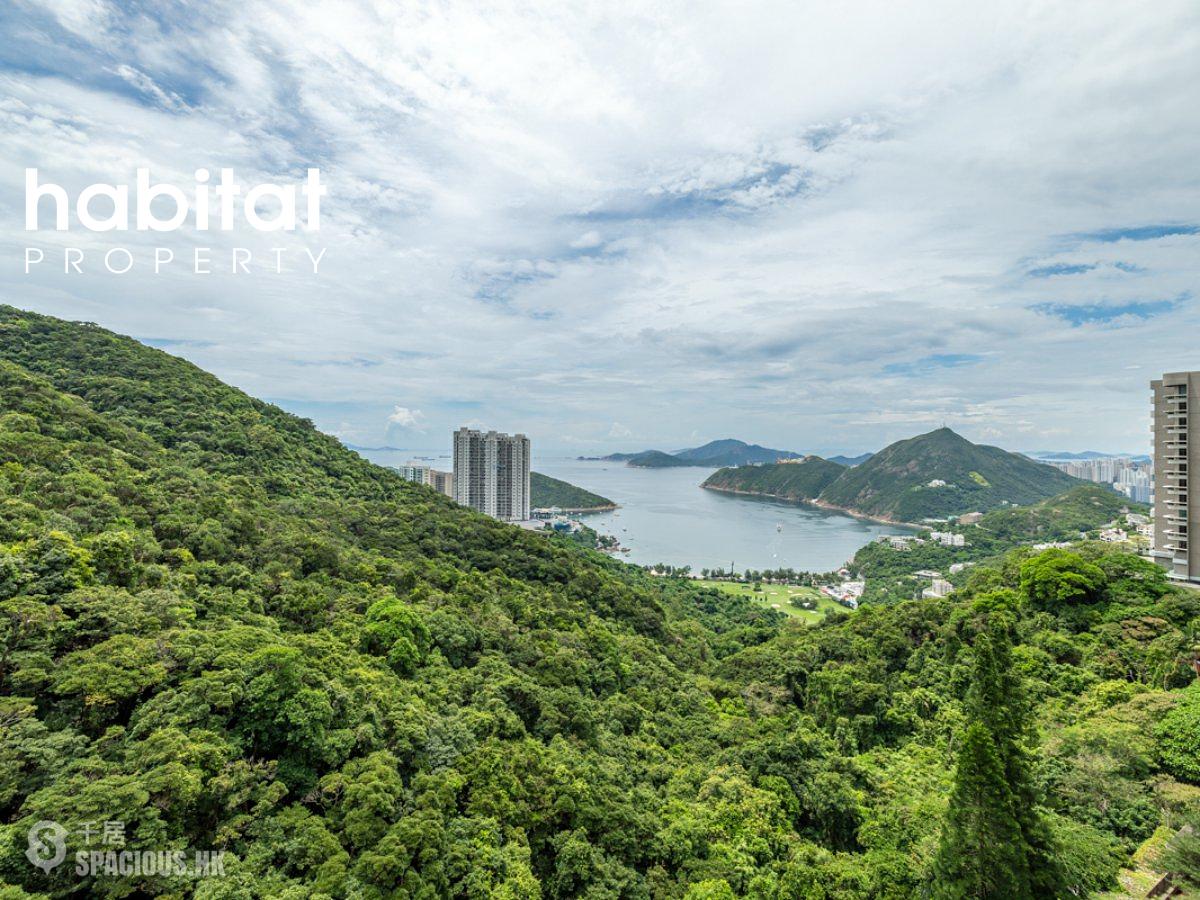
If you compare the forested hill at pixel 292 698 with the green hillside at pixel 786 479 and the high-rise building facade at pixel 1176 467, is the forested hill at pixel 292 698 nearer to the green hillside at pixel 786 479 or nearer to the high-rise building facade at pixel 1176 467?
the high-rise building facade at pixel 1176 467

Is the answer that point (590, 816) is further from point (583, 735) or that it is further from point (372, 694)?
point (372, 694)

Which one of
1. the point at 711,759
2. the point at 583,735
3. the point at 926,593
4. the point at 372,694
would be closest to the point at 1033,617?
the point at 711,759

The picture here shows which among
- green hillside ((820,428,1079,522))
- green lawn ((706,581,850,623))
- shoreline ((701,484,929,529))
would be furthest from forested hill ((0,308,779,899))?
green hillside ((820,428,1079,522))

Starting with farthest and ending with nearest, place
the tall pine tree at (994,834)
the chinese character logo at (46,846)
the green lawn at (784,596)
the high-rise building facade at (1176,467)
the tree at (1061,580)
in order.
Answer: the green lawn at (784,596) < the high-rise building facade at (1176,467) < the tree at (1061,580) < the tall pine tree at (994,834) < the chinese character logo at (46,846)

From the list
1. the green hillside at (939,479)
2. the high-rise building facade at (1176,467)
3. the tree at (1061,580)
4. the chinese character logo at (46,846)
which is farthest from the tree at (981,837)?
the green hillside at (939,479)

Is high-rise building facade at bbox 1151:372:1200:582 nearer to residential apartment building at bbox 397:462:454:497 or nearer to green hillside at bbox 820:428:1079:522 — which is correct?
residential apartment building at bbox 397:462:454:497

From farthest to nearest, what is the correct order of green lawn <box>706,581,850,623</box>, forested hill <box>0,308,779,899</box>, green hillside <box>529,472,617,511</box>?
green hillside <box>529,472,617,511</box> → green lawn <box>706,581,850,623</box> → forested hill <box>0,308,779,899</box>
